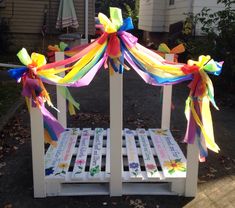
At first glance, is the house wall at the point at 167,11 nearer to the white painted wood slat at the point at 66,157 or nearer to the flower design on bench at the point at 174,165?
the white painted wood slat at the point at 66,157

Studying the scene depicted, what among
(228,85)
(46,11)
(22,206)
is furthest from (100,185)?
(46,11)

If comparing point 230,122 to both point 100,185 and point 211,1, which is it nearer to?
point 100,185

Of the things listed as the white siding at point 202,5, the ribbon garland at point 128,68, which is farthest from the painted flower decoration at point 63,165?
the white siding at point 202,5

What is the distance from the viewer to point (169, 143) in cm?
421

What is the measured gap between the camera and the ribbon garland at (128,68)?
3.00 m

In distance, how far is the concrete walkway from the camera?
3.31 m

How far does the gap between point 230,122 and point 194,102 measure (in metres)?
3.00

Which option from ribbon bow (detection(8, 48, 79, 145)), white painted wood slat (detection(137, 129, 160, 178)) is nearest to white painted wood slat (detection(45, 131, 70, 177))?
ribbon bow (detection(8, 48, 79, 145))

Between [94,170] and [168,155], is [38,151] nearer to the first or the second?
[94,170]

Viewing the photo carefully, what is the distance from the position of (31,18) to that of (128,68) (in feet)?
33.6

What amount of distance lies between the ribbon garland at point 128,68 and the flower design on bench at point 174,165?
329mm

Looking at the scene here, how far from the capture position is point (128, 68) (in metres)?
3.09

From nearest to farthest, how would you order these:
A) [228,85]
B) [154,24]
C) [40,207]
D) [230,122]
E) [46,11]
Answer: [40,207], [230,122], [228,85], [46,11], [154,24]

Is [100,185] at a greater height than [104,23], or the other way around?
[104,23]
